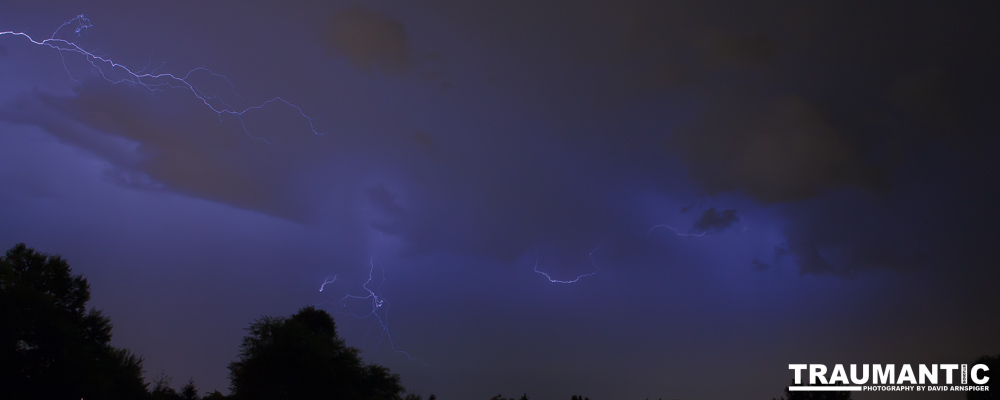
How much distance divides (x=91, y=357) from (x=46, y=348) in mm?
1763

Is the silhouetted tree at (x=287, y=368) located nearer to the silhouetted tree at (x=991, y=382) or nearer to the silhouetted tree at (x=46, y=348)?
the silhouetted tree at (x=46, y=348)

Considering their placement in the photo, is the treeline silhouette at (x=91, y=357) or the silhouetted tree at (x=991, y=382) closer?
the treeline silhouette at (x=91, y=357)

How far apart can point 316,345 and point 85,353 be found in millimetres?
9691

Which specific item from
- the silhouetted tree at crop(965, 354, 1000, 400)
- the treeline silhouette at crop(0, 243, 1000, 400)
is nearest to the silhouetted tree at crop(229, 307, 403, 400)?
the treeline silhouette at crop(0, 243, 1000, 400)

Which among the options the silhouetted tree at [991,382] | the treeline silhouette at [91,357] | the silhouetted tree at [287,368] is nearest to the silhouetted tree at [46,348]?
the treeline silhouette at [91,357]

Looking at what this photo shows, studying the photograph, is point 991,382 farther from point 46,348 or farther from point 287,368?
point 46,348

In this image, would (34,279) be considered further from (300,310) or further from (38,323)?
(300,310)

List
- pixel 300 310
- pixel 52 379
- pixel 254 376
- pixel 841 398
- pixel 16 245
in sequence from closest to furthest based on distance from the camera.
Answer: pixel 841 398 < pixel 52 379 < pixel 254 376 < pixel 16 245 < pixel 300 310

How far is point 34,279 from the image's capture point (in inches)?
1083

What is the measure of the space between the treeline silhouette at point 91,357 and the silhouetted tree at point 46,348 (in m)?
0.03

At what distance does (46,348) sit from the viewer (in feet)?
79.6

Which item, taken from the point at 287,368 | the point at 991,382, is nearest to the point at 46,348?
the point at 287,368

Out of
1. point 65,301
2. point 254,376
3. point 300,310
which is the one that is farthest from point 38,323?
point 300,310

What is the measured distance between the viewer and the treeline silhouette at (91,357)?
23422mm
